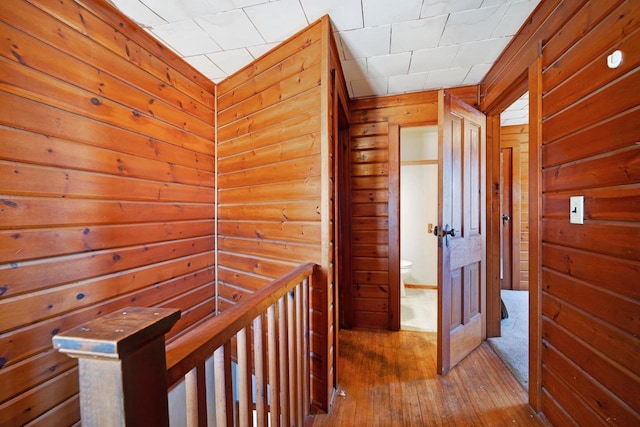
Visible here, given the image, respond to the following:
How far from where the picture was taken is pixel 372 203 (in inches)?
102

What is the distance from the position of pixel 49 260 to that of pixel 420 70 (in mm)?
2723

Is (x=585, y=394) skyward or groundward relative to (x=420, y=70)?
groundward

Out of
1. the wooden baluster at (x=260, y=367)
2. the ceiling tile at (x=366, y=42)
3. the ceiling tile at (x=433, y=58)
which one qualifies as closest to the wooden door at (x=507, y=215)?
the ceiling tile at (x=433, y=58)

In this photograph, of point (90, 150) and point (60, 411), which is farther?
point (90, 150)

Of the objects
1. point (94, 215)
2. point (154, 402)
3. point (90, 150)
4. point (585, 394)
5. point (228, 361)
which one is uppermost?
point (90, 150)

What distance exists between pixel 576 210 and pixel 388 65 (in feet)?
5.21

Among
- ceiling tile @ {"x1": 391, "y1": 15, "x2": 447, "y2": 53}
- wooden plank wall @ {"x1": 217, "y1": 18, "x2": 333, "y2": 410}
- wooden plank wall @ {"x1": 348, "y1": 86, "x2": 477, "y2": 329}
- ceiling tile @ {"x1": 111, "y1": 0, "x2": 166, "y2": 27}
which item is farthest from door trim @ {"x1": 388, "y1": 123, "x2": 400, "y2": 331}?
ceiling tile @ {"x1": 111, "y1": 0, "x2": 166, "y2": 27}

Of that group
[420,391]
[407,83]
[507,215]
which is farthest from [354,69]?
[507,215]

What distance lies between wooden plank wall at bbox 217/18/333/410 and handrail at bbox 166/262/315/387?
617 mm

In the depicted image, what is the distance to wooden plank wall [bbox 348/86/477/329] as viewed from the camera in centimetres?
253

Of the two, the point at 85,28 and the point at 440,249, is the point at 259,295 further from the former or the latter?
the point at 85,28

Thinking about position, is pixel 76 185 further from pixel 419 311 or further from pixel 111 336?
pixel 419 311

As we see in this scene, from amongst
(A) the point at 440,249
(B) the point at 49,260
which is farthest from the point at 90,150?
(A) the point at 440,249

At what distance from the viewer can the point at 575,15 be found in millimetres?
1184
